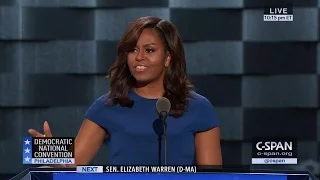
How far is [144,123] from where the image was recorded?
5.29ft

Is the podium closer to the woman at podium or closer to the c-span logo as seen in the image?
the woman at podium

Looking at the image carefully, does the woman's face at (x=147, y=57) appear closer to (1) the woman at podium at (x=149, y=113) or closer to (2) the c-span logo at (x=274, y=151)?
(1) the woman at podium at (x=149, y=113)

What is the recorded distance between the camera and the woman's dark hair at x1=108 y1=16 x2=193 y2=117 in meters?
1.62

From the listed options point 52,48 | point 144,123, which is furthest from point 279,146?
point 52,48

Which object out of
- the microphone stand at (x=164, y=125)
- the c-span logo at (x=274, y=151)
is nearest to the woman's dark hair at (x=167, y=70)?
the microphone stand at (x=164, y=125)

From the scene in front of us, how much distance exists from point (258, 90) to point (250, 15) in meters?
0.32

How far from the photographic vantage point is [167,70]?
1.71m

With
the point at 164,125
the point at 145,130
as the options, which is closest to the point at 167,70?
the point at 145,130

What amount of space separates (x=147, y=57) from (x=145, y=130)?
211 millimetres

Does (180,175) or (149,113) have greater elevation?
(149,113)

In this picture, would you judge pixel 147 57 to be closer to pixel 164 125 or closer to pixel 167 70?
pixel 167 70

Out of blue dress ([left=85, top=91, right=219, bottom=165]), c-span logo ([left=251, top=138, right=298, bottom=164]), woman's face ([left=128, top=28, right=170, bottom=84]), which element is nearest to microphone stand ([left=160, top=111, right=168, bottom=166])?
blue dress ([left=85, top=91, right=219, bottom=165])

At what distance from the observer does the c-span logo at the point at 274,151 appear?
190 cm

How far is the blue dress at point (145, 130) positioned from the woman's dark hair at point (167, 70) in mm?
24
